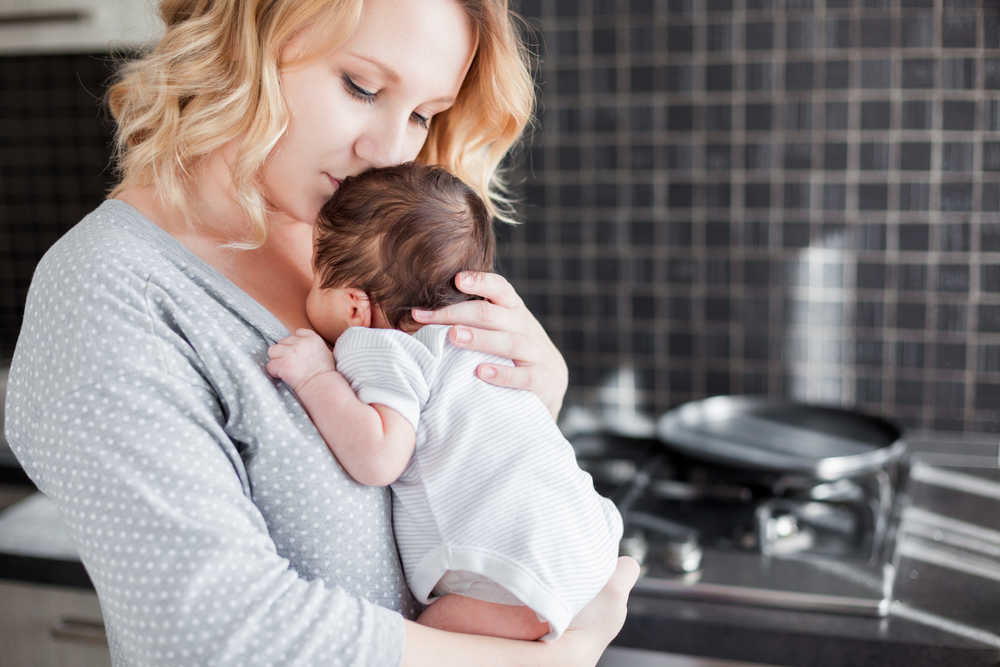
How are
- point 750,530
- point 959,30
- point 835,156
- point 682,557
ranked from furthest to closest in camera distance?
1. point 835,156
2. point 959,30
3. point 750,530
4. point 682,557

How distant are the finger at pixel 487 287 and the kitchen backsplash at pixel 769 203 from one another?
1049mm

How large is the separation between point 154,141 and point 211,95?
75 millimetres

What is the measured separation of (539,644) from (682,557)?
62cm

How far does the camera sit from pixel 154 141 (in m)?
0.80

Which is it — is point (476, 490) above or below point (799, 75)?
below

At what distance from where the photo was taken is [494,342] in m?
0.85

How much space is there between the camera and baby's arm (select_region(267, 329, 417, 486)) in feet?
2.36

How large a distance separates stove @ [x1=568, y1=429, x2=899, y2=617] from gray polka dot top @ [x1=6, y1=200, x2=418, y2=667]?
72 centimetres

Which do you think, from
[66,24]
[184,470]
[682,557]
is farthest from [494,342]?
[66,24]

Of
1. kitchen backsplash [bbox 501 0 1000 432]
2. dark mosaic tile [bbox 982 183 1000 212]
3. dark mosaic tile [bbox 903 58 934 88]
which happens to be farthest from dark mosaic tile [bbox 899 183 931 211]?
dark mosaic tile [bbox 903 58 934 88]

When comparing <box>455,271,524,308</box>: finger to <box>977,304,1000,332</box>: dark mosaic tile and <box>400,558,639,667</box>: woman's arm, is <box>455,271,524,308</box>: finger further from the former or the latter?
<box>977,304,1000,332</box>: dark mosaic tile

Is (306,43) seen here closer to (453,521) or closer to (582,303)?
(453,521)

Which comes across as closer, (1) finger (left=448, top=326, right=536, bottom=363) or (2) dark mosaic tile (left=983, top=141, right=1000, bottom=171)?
(1) finger (left=448, top=326, right=536, bottom=363)

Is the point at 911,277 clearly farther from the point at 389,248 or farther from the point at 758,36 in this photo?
the point at 389,248
